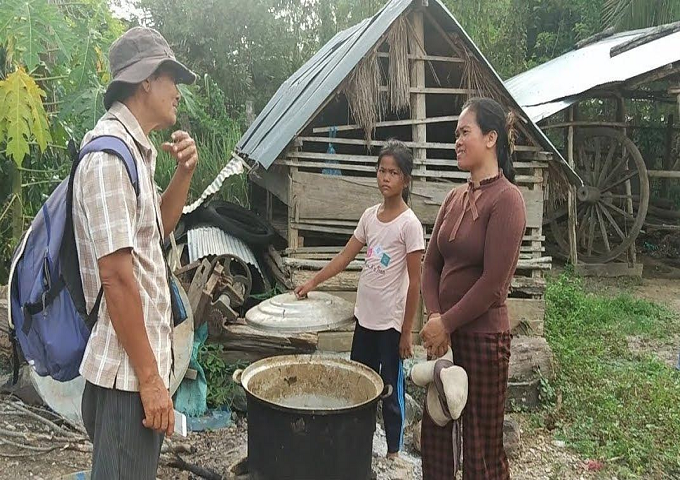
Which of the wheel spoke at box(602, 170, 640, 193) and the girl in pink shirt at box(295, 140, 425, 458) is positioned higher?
the wheel spoke at box(602, 170, 640, 193)

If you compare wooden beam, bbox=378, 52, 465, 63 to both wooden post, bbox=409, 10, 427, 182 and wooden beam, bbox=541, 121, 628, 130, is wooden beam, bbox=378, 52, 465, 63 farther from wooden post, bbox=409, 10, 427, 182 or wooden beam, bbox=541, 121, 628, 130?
wooden beam, bbox=541, 121, 628, 130

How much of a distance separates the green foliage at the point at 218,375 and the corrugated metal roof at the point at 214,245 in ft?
4.86

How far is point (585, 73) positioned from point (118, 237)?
10.6 meters

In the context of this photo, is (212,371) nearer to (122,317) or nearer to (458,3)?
(122,317)

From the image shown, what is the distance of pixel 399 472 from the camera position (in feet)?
12.0

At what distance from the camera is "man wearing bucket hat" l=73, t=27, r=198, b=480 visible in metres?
1.76

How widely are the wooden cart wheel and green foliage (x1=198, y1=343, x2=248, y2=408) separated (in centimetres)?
766

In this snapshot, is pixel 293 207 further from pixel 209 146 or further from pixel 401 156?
pixel 209 146

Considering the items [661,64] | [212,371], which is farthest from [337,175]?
[661,64]

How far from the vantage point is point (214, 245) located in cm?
660

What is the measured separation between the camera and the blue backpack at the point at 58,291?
1.86 meters

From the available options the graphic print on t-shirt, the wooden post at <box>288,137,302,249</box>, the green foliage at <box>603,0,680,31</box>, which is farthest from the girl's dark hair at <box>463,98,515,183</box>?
the green foliage at <box>603,0,680,31</box>

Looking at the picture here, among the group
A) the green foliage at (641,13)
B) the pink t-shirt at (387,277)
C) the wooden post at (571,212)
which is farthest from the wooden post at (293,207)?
the green foliage at (641,13)

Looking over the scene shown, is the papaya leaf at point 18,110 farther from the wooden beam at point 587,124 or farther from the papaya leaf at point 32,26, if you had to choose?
the wooden beam at point 587,124
